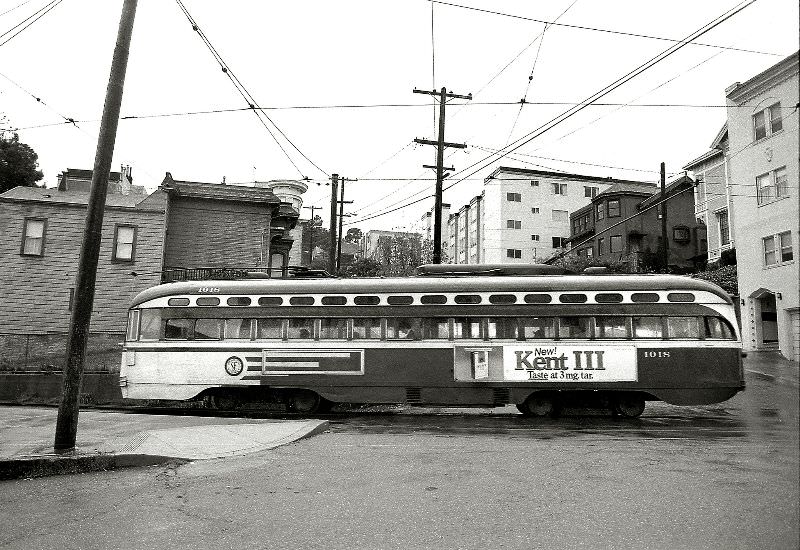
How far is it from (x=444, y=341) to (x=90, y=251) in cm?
788

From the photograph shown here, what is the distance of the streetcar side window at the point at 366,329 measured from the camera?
1457cm

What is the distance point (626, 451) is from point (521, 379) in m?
4.99

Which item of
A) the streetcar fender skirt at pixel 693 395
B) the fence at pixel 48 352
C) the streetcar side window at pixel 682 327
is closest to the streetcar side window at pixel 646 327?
the streetcar side window at pixel 682 327

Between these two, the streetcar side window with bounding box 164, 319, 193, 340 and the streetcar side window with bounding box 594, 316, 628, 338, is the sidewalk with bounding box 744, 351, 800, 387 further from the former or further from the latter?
the streetcar side window with bounding box 164, 319, 193, 340

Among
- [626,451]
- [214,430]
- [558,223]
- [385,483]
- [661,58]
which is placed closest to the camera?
[385,483]

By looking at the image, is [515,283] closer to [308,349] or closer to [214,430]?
[308,349]

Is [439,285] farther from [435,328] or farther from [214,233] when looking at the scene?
[214,233]

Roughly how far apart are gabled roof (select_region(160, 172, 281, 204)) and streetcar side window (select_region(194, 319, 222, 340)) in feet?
54.1

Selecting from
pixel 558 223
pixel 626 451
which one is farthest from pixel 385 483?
pixel 558 223

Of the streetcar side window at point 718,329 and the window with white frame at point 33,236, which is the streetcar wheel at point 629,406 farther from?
the window with white frame at point 33,236

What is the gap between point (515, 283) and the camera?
14312 millimetres

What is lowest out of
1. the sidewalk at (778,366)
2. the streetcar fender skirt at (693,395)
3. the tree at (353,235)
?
the streetcar fender skirt at (693,395)

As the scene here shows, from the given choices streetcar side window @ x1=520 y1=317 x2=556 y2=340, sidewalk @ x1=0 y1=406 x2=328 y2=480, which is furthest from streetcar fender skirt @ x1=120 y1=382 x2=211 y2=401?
streetcar side window @ x1=520 y1=317 x2=556 y2=340

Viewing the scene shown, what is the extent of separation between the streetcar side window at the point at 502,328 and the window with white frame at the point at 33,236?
73.3 ft
